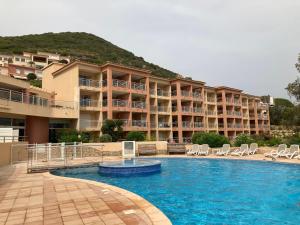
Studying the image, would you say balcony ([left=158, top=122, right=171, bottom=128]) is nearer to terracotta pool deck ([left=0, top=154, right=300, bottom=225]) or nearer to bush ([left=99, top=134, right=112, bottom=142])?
bush ([left=99, top=134, right=112, bottom=142])

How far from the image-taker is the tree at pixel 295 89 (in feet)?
98.5

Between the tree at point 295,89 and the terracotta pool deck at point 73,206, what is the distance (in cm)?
2892

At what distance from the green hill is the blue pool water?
3332 inches

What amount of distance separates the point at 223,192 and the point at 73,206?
20.2 feet

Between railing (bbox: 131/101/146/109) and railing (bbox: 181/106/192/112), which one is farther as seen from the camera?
railing (bbox: 181/106/192/112)

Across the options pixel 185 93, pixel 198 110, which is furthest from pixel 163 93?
pixel 198 110

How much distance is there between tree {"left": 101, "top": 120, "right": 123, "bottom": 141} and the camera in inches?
1059

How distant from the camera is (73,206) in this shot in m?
6.73

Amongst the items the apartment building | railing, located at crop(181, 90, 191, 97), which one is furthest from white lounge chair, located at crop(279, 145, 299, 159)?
railing, located at crop(181, 90, 191, 97)

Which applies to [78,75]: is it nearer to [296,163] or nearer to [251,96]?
[296,163]

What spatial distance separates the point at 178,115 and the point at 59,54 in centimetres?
7889

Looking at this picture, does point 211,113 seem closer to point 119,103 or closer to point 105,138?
point 119,103

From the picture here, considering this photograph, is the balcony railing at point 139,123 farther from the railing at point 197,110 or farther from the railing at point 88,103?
the railing at point 197,110

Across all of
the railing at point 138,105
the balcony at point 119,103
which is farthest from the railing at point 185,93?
the balcony at point 119,103
